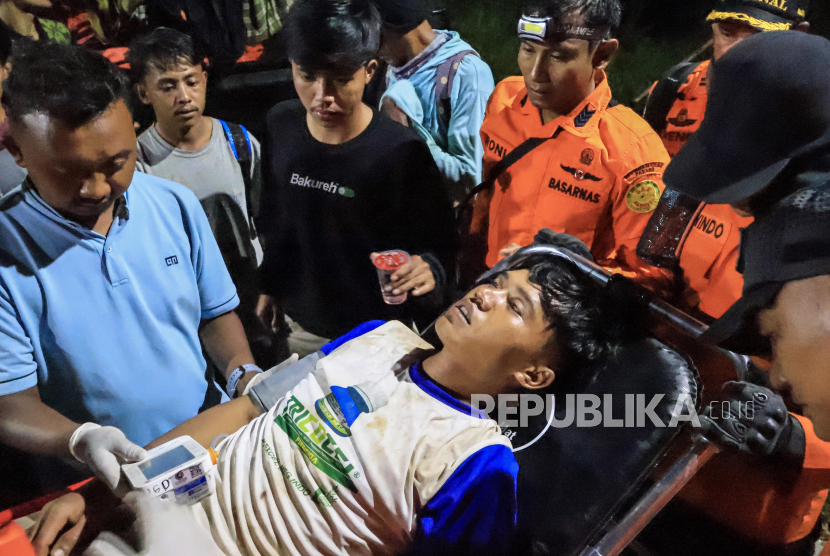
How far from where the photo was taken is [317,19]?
4.36ft

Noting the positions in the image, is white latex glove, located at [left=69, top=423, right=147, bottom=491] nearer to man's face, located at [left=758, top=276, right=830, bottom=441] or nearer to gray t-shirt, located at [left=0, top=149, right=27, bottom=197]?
gray t-shirt, located at [left=0, top=149, right=27, bottom=197]

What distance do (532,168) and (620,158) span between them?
0.22 metres

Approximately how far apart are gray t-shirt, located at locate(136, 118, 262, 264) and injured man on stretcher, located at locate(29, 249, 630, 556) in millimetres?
513

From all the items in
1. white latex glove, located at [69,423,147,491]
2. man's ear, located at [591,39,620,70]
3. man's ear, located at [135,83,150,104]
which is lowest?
white latex glove, located at [69,423,147,491]

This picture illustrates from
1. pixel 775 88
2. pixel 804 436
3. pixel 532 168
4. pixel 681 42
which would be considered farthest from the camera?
pixel 532 168

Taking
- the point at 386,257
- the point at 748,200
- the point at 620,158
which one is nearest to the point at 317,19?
the point at 386,257

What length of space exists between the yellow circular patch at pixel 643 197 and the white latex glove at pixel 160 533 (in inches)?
48.4

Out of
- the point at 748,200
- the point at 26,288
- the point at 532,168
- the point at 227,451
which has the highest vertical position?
the point at 748,200

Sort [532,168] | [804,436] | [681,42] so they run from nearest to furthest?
[804,436], [681,42], [532,168]

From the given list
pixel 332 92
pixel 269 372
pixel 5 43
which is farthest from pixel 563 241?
pixel 5 43

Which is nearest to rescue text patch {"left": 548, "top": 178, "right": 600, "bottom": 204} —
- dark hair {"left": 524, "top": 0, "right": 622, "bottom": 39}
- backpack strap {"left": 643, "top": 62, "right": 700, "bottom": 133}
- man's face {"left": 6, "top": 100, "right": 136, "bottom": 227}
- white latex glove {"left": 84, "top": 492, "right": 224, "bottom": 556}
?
backpack strap {"left": 643, "top": 62, "right": 700, "bottom": 133}

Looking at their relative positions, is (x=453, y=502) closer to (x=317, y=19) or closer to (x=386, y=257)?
(x=386, y=257)

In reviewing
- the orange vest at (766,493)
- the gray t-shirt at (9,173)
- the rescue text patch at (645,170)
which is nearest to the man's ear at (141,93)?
the gray t-shirt at (9,173)

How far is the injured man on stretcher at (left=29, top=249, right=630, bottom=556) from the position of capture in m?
1.21
